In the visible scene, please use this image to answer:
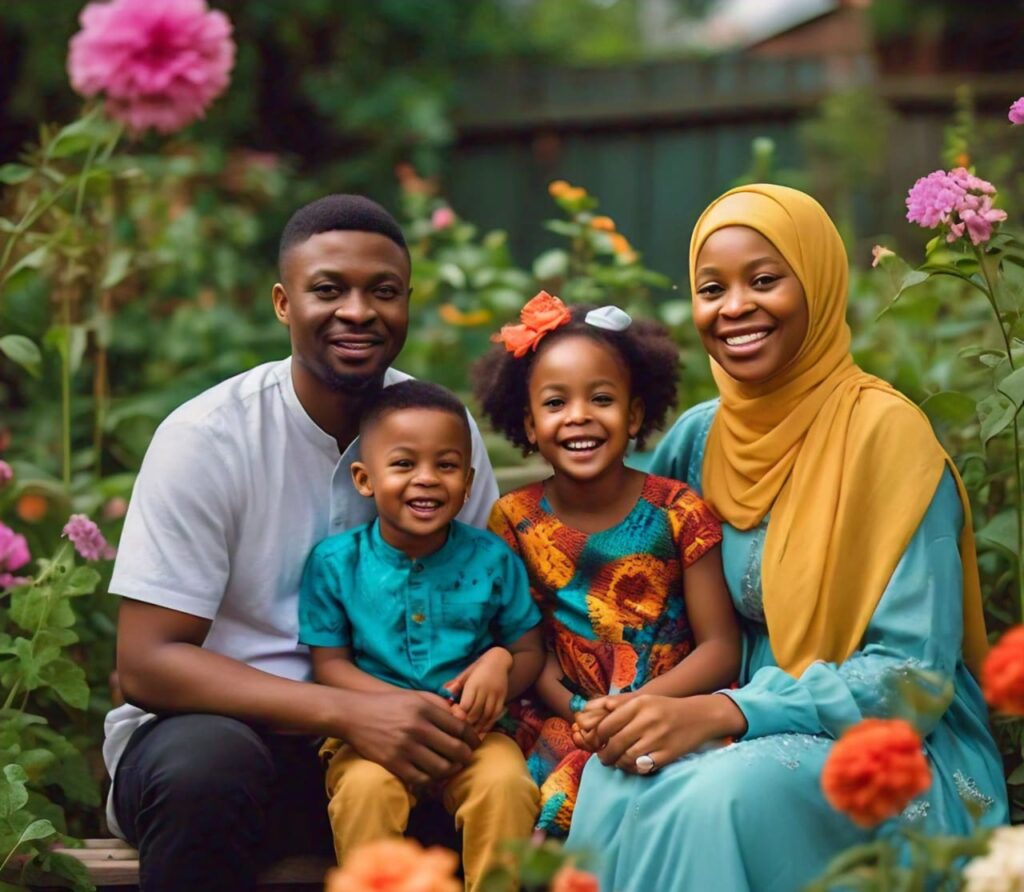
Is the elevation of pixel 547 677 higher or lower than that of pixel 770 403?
lower

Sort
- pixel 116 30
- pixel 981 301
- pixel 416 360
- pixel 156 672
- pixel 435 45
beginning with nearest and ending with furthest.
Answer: pixel 156 672 < pixel 116 30 < pixel 981 301 < pixel 416 360 < pixel 435 45

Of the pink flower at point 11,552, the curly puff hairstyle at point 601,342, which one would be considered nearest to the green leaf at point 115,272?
the pink flower at point 11,552

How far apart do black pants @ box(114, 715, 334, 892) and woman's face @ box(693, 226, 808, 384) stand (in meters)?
1.04

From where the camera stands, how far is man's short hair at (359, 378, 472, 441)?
2.53 m

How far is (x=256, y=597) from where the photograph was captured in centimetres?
258

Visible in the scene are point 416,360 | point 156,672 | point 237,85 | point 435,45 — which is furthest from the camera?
point 435,45

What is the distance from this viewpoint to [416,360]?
4.54m

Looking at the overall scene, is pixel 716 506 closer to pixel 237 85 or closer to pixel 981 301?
pixel 981 301

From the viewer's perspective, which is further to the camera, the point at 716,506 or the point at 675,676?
the point at 716,506

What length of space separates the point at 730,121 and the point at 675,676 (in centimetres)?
493

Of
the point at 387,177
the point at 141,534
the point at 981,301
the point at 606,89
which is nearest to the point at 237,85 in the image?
the point at 387,177

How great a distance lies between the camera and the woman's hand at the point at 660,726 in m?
2.26

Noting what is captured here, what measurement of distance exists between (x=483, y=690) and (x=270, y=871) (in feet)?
1.54

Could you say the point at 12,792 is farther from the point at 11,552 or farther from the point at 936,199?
the point at 936,199
